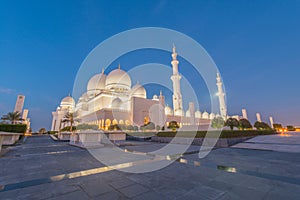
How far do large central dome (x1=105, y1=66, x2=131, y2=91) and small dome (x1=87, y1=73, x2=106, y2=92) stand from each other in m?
2.69

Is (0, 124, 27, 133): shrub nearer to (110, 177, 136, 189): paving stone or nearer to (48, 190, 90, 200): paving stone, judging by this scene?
(48, 190, 90, 200): paving stone

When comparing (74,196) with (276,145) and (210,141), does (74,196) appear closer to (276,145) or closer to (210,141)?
(210,141)

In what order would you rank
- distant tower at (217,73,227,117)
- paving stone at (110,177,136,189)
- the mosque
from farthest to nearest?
A: 1. distant tower at (217,73,227,117)
2. the mosque
3. paving stone at (110,177,136,189)

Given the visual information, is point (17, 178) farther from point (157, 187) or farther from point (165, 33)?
point (165, 33)

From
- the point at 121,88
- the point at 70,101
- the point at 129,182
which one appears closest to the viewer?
the point at 129,182

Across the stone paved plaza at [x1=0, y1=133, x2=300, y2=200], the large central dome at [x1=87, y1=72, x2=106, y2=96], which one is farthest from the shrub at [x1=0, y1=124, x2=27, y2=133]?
the large central dome at [x1=87, y1=72, x2=106, y2=96]

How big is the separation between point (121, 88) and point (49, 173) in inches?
1197

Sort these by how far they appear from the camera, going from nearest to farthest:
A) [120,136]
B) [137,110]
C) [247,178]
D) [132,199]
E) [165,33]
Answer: [132,199], [247,178], [165,33], [120,136], [137,110]

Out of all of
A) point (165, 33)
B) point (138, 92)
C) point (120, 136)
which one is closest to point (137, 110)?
point (138, 92)

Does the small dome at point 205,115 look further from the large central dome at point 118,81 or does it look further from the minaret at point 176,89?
the large central dome at point 118,81

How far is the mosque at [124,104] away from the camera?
28812mm

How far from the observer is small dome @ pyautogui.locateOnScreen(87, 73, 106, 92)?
3631cm

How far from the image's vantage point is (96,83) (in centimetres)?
3653

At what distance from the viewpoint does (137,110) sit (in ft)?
97.1
